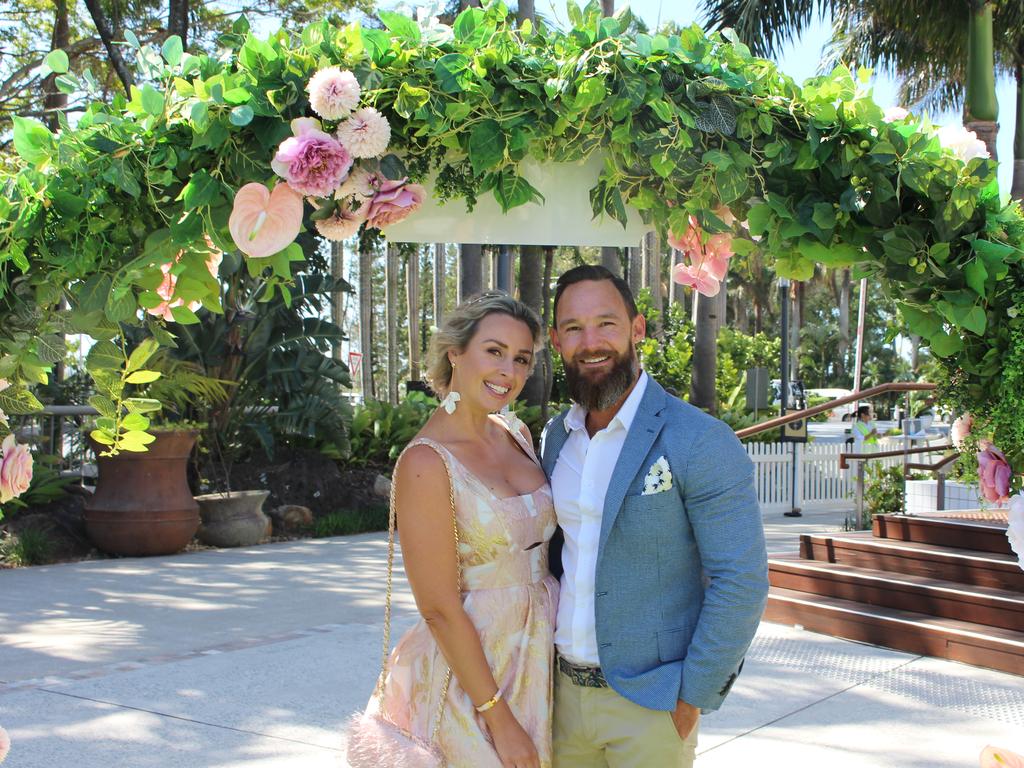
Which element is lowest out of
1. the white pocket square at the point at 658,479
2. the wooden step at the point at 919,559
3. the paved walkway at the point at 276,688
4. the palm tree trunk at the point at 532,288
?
the paved walkway at the point at 276,688

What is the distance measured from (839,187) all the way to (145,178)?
1711 millimetres

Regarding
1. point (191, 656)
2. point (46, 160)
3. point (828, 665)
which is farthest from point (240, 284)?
point (46, 160)

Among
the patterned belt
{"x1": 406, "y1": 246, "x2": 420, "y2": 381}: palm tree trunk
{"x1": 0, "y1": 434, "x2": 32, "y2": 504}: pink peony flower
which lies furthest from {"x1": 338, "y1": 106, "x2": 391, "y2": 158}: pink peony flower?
{"x1": 406, "y1": 246, "x2": 420, "y2": 381}: palm tree trunk

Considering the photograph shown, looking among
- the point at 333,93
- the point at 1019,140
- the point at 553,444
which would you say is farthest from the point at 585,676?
the point at 1019,140

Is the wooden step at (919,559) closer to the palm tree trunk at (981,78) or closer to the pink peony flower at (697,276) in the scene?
the pink peony flower at (697,276)

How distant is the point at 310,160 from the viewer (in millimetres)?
2355

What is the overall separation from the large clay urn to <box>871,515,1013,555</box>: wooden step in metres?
6.71

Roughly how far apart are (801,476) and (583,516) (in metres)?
13.4

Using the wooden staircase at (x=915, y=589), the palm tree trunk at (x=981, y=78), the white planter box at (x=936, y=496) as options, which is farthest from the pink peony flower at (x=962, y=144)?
the palm tree trunk at (x=981, y=78)

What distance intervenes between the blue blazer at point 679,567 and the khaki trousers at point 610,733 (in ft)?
0.22

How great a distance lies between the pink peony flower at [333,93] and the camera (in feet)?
7.55

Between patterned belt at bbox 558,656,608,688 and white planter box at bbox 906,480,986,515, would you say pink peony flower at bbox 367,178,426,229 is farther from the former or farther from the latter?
white planter box at bbox 906,480,986,515

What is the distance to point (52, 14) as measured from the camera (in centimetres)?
2055

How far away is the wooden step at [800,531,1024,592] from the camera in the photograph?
281 inches
